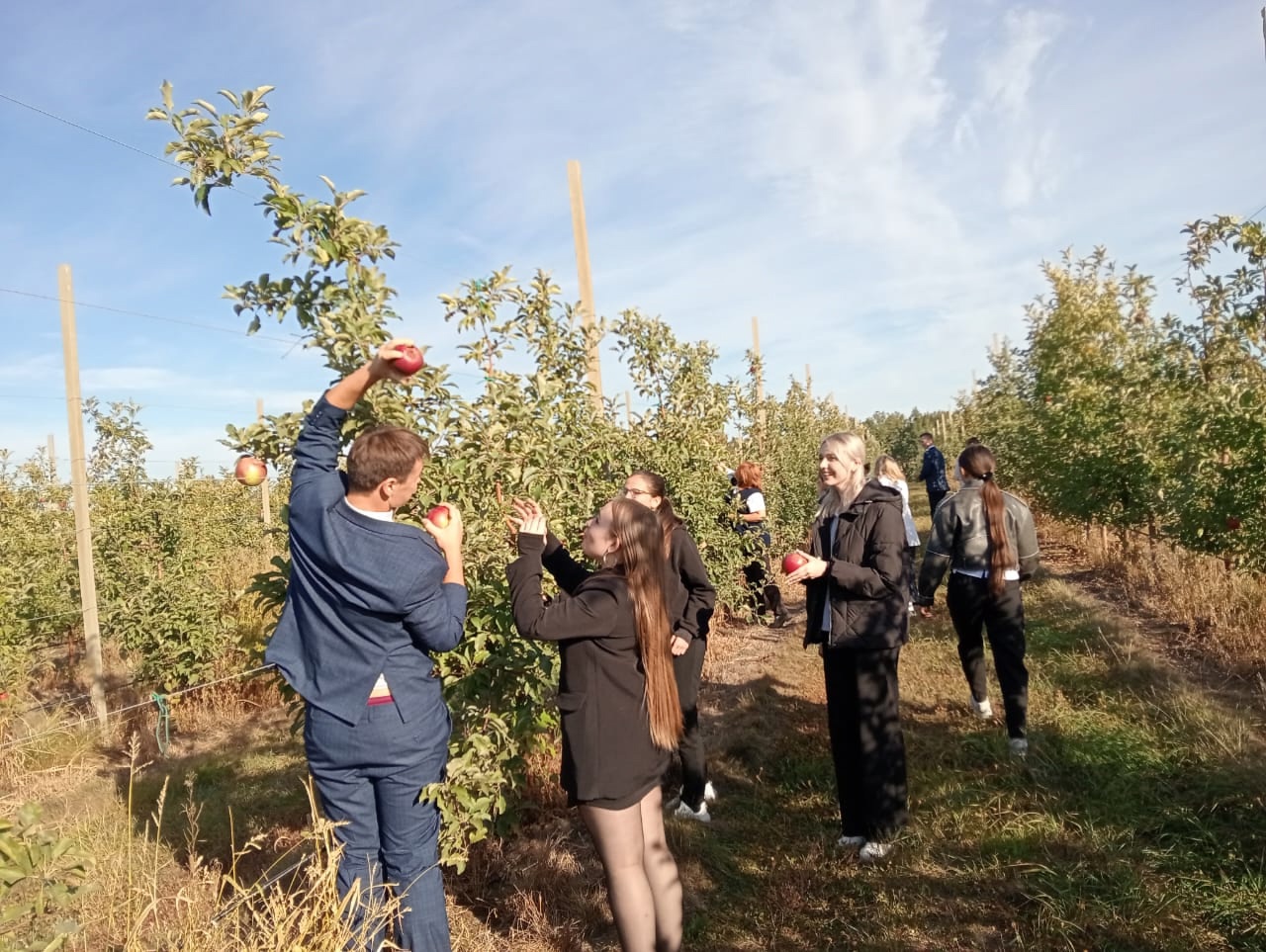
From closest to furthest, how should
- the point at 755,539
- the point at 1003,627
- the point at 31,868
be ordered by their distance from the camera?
1. the point at 31,868
2. the point at 1003,627
3. the point at 755,539

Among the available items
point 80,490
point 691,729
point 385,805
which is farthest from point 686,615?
point 80,490

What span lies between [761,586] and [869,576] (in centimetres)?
537

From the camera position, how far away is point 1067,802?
3.95m

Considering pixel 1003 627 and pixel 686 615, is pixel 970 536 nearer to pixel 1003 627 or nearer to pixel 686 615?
pixel 1003 627

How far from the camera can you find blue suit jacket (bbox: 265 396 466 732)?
2252 mm

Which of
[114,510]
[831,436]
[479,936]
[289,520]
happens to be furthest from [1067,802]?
[114,510]

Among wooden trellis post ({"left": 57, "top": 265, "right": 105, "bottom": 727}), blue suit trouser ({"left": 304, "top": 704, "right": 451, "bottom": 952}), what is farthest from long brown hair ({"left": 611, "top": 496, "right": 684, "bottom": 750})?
wooden trellis post ({"left": 57, "top": 265, "right": 105, "bottom": 727})

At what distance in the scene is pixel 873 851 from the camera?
3.61 meters

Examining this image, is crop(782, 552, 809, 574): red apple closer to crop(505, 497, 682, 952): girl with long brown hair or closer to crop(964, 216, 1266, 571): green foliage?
crop(505, 497, 682, 952): girl with long brown hair

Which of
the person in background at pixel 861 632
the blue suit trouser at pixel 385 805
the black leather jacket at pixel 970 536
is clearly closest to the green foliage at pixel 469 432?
the blue suit trouser at pixel 385 805

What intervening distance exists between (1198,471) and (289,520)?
6.31 metres

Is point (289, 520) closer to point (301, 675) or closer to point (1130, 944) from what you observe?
point (301, 675)

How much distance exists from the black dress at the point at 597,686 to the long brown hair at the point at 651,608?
0.09 ft

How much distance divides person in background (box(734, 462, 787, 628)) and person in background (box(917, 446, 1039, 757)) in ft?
9.91
